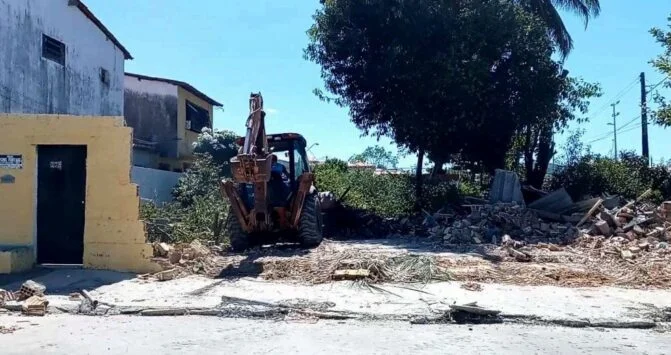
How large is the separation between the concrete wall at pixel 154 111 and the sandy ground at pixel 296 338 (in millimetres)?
24396

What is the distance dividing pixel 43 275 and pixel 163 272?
81.2 inches

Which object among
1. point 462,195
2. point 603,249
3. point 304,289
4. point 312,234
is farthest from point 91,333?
point 462,195

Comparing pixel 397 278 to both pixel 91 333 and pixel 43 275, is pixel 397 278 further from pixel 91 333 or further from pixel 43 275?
pixel 43 275

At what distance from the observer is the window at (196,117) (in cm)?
3369

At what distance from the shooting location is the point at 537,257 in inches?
519

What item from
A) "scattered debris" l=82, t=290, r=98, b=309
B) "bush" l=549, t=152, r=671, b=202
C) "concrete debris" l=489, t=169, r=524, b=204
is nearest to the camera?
"scattered debris" l=82, t=290, r=98, b=309

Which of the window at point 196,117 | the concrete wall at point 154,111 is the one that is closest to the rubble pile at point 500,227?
the concrete wall at point 154,111

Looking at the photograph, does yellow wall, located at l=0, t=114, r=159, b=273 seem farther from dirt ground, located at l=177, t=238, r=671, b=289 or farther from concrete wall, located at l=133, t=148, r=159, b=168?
concrete wall, located at l=133, t=148, r=159, b=168

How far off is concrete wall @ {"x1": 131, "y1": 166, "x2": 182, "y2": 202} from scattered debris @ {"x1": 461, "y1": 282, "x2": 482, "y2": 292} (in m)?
13.5

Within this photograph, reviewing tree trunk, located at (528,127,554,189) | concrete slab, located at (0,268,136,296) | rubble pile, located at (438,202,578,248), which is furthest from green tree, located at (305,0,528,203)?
concrete slab, located at (0,268,136,296)

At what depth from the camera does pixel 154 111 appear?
1250 inches

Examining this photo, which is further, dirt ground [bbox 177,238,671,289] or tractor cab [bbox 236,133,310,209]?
tractor cab [bbox 236,133,310,209]

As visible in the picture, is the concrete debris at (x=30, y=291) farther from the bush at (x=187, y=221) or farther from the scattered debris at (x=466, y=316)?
the scattered debris at (x=466, y=316)

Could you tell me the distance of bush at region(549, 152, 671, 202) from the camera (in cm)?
2252
